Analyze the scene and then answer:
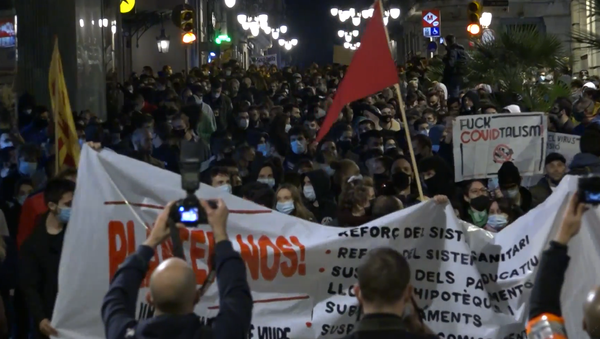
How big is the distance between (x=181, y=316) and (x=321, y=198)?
6.79 meters

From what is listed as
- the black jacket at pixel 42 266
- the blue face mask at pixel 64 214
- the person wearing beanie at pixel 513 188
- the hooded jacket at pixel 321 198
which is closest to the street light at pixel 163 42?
the hooded jacket at pixel 321 198

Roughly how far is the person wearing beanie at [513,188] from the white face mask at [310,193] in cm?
171

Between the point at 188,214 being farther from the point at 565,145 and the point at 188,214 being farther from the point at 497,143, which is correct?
the point at 565,145

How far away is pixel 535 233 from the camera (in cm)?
640

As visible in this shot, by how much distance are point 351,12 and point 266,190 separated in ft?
161

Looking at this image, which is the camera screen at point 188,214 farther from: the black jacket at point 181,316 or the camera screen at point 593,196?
the camera screen at point 593,196

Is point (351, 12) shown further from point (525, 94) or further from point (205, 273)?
point (205, 273)

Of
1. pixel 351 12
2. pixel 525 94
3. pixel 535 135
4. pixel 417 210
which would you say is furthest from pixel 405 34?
pixel 417 210

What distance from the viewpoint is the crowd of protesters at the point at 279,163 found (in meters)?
7.71

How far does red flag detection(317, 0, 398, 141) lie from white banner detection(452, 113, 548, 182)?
9.63 feet

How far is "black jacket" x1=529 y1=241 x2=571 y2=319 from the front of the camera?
13.2ft

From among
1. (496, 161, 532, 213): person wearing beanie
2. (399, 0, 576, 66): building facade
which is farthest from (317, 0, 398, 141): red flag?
(399, 0, 576, 66): building facade

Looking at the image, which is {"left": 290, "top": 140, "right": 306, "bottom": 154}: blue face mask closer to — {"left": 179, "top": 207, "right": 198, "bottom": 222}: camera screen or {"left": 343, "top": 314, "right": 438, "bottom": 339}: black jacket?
{"left": 179, "top": 207, "right": 198, "bottom": 222}: camera screen

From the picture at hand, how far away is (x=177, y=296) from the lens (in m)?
3.97
